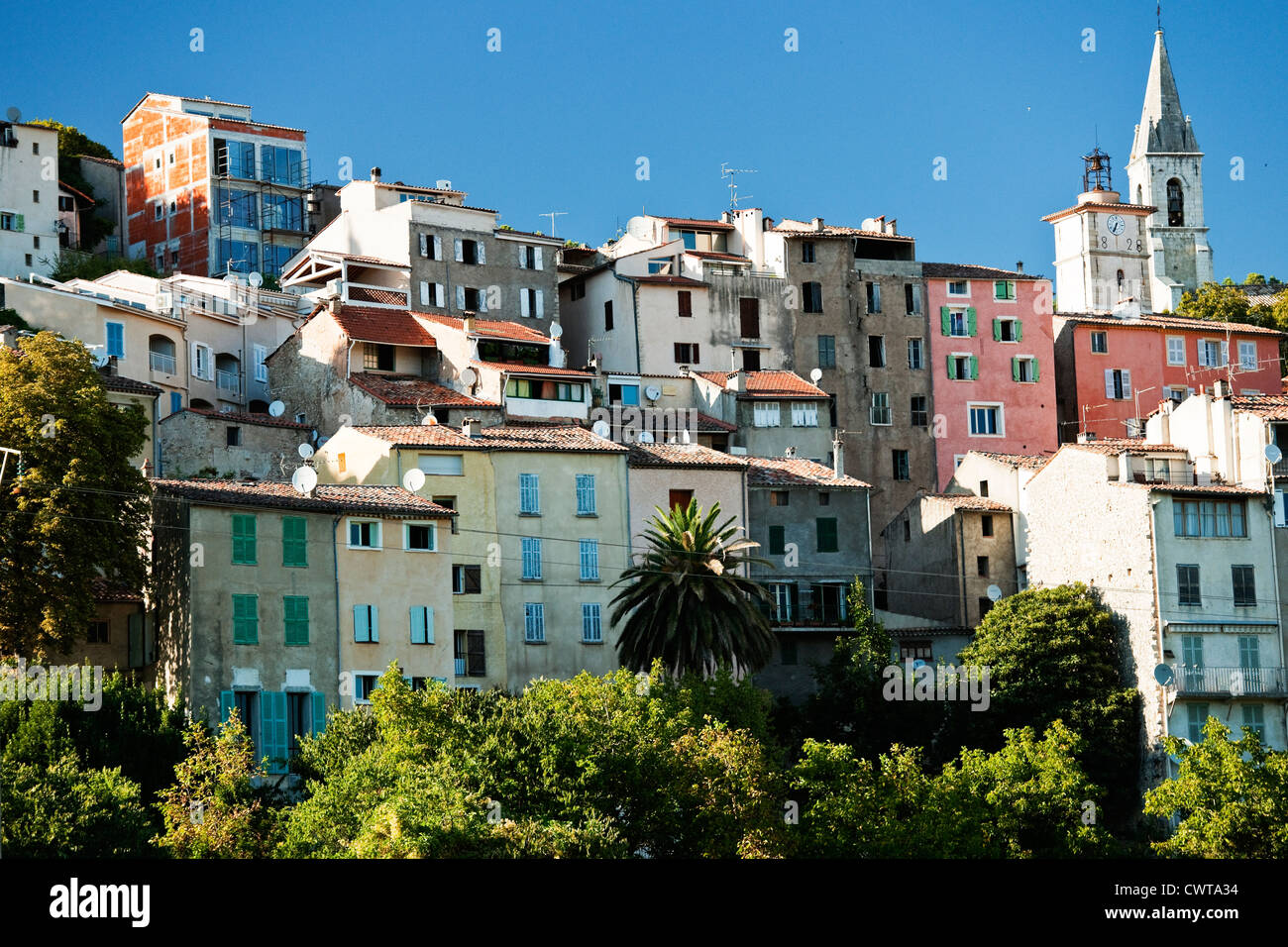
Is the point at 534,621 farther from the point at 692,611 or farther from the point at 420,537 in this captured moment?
the point at 420,537

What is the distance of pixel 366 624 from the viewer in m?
63.1

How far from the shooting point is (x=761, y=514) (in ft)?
256

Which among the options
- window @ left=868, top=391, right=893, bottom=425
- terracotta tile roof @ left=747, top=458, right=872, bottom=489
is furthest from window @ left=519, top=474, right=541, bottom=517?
window @ left=868, top=391, right=893, bottom=425

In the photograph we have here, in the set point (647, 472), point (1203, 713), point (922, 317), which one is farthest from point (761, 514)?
point (922, 317)

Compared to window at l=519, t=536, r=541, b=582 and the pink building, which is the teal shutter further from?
the pink building

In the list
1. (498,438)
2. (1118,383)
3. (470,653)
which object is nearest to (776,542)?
(498,438)

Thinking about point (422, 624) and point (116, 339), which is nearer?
point (422, 624)

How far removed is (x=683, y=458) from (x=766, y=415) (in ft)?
37.9

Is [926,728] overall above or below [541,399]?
below

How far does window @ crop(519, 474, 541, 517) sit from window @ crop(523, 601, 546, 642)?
330 centimetres

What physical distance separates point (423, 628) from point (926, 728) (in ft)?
63.1

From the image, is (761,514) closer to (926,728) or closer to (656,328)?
(926,728)

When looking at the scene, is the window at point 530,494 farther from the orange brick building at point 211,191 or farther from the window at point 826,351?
the orange brick building at point 211,191
